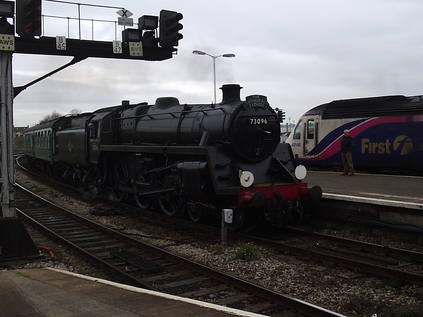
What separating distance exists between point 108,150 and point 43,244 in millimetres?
4654

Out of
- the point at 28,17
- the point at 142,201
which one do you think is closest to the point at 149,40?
the point at 28,17

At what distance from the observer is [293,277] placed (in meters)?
6.36

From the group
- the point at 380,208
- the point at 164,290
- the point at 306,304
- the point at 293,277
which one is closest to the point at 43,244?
the point at 164,290

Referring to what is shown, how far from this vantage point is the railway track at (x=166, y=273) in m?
5.26

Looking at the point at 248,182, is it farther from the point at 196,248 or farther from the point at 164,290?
the point at 164,290

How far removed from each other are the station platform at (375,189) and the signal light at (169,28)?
4.88m

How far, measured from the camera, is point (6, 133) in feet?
25.7

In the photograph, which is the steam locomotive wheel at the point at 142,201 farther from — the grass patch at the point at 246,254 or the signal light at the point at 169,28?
the grass patch at the point at 246,254

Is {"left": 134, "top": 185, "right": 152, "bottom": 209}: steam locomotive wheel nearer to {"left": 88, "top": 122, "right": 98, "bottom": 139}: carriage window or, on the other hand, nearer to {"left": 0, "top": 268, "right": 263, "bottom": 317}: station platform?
{"left": 88, "top": 122, "right": 98, "bottom": 139}: carriage window

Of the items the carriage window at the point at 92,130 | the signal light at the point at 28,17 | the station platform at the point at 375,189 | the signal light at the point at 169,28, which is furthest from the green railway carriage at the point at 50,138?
the signal light at the point at 28,17

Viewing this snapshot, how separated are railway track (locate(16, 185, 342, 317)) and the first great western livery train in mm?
10636

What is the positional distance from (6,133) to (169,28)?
3894 mm

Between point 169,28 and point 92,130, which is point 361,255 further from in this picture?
point 92,130

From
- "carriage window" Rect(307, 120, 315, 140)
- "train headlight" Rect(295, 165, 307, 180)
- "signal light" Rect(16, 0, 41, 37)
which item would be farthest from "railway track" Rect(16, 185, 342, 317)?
"carriage window" Rect(307, 120, 315, 140)
